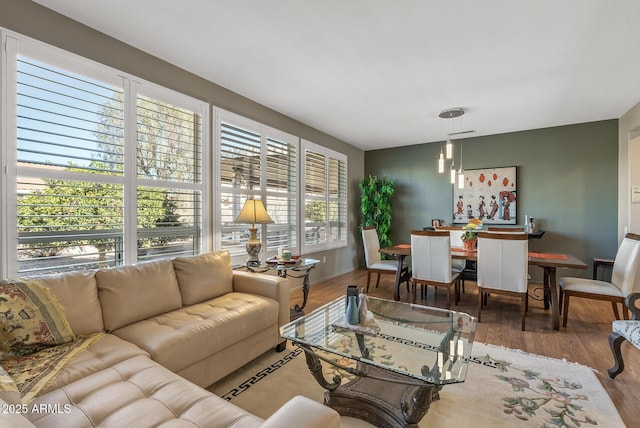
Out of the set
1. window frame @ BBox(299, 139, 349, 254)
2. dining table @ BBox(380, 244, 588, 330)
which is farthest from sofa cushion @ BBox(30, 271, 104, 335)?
dining table @ BBox(380, 244, 588, 330)

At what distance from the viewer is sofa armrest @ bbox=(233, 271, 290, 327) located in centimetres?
259

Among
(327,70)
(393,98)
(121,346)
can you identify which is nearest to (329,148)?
(393,98)

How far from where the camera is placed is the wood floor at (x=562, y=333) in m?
2.07

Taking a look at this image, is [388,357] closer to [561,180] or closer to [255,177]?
[255,177]

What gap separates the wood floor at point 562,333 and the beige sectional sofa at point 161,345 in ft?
4.44

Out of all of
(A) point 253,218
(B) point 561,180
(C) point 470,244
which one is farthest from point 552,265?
(A) point 253,218

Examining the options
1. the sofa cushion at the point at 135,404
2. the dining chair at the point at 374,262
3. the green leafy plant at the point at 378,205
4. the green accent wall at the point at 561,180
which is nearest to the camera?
the sofa cushion at the point at 135,404

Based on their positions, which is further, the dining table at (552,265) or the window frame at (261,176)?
the window frame at (261,176)

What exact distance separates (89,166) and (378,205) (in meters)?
4.74

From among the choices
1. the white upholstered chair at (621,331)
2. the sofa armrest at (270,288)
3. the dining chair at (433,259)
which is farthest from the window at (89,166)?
the white upholstered chair at (621,331)

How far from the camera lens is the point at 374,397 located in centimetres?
177

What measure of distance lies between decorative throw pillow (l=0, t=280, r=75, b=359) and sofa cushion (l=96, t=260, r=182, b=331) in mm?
279

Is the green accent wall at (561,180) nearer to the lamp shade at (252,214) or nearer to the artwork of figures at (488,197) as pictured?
the artwork of figures at (488,197)

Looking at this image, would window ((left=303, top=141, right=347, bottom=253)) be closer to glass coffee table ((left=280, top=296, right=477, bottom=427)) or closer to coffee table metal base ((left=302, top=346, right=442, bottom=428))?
glass coffee table ((left=280, top=296, right=477, bottom=427))
